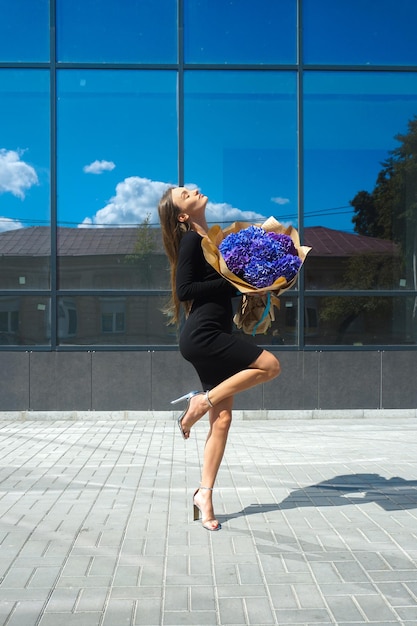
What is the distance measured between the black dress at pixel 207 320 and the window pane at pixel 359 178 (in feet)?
18.7

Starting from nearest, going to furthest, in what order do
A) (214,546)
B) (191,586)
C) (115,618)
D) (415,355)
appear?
1. (115,618)
2. (191,586)
3. (214,546)
4. (415,355)

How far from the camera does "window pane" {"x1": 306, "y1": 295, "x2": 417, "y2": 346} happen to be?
10141 mm

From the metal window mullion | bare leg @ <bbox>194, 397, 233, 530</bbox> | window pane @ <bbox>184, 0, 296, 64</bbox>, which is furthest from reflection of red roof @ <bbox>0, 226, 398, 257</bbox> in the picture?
bare leg @ <bbox>194, 397, 233, 530</bbox>

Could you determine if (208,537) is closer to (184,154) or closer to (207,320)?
(207,320)

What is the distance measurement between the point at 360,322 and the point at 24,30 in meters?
6.10

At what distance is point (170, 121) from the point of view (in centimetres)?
1023

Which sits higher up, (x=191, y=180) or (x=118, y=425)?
(x=191, y=180)

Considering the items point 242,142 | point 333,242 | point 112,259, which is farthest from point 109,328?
point 333,242

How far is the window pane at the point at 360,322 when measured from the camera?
10141mm

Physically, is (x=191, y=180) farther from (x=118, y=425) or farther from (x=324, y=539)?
(x=324, y=539)

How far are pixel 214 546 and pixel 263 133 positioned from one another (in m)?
7.34

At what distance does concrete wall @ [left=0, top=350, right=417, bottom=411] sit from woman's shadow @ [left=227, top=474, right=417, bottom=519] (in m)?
3.95

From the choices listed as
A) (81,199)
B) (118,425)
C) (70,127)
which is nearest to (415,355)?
(118,425)

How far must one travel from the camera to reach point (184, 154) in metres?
10.2
